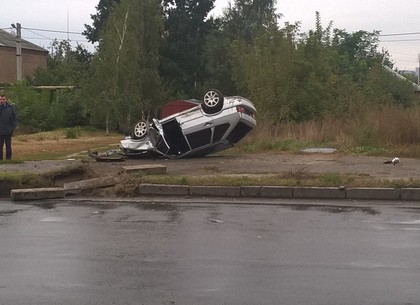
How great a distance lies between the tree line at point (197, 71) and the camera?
29.2 m

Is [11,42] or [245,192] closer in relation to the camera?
[245,192]

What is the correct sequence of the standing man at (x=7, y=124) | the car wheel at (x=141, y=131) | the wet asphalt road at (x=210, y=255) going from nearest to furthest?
the wet asphalt road at (x=210, y=255) → the standing man at (x=7, y=124) → the car wheel at (x=141, y=131)

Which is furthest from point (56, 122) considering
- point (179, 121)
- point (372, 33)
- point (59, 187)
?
point (372, 33)

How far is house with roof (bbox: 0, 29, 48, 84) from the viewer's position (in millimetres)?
65625

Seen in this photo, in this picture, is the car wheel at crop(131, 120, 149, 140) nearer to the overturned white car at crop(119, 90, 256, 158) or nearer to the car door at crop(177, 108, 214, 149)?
the overturned white car at crop(119, 90, 256, 158)

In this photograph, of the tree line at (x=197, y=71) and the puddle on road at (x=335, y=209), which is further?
the tree line at (x=197, y=71)

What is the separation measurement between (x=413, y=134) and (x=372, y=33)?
169ft

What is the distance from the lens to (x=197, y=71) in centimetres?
5912

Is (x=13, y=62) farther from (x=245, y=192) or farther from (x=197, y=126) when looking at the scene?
(x=245, y=192)

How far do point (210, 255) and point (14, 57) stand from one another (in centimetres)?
6319

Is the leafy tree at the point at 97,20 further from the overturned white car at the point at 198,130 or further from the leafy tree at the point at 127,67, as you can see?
the overturned white car at the point at 198,130

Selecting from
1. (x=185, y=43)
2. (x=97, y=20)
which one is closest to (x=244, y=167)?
(x=185, y=43)

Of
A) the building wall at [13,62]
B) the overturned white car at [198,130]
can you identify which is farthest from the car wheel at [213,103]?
the building wall at [13,62]

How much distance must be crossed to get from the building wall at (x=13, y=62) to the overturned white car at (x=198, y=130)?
47764 mm
